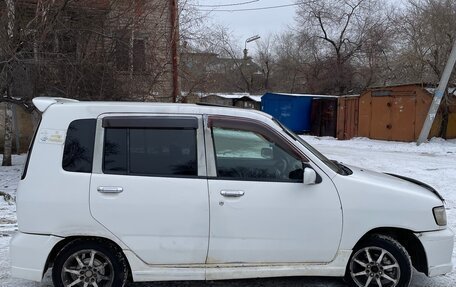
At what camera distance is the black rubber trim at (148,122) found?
13.2 feet

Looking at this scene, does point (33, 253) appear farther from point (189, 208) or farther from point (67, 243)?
point (189, 208)

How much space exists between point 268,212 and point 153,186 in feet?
3.40

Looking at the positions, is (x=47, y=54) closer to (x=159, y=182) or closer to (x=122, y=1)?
(x=122, y=1)

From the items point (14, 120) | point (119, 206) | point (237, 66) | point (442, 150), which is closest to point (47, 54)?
point (14, 120)

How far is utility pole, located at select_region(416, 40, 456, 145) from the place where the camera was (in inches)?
671

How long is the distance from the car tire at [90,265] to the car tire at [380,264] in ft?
6.86

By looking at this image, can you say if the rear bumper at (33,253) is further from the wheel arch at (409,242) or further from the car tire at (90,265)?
the wheel arch at (409,242)

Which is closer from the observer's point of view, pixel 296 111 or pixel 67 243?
pixel 67 243

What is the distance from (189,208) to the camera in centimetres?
393

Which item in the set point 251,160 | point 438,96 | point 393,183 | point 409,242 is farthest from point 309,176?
A: point 438,96

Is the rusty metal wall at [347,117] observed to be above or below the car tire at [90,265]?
above

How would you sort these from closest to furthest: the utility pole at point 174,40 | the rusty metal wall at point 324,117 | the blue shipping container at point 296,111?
the utility pole at point 174,40, the rusty metal wall at point 324,117, the blue shipping container at point 296,111

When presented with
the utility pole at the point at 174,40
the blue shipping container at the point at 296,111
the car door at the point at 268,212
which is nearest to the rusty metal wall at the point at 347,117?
the blue shipping container at the point at 296,111

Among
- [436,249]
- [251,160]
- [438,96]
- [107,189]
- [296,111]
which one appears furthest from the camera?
[296,111]
